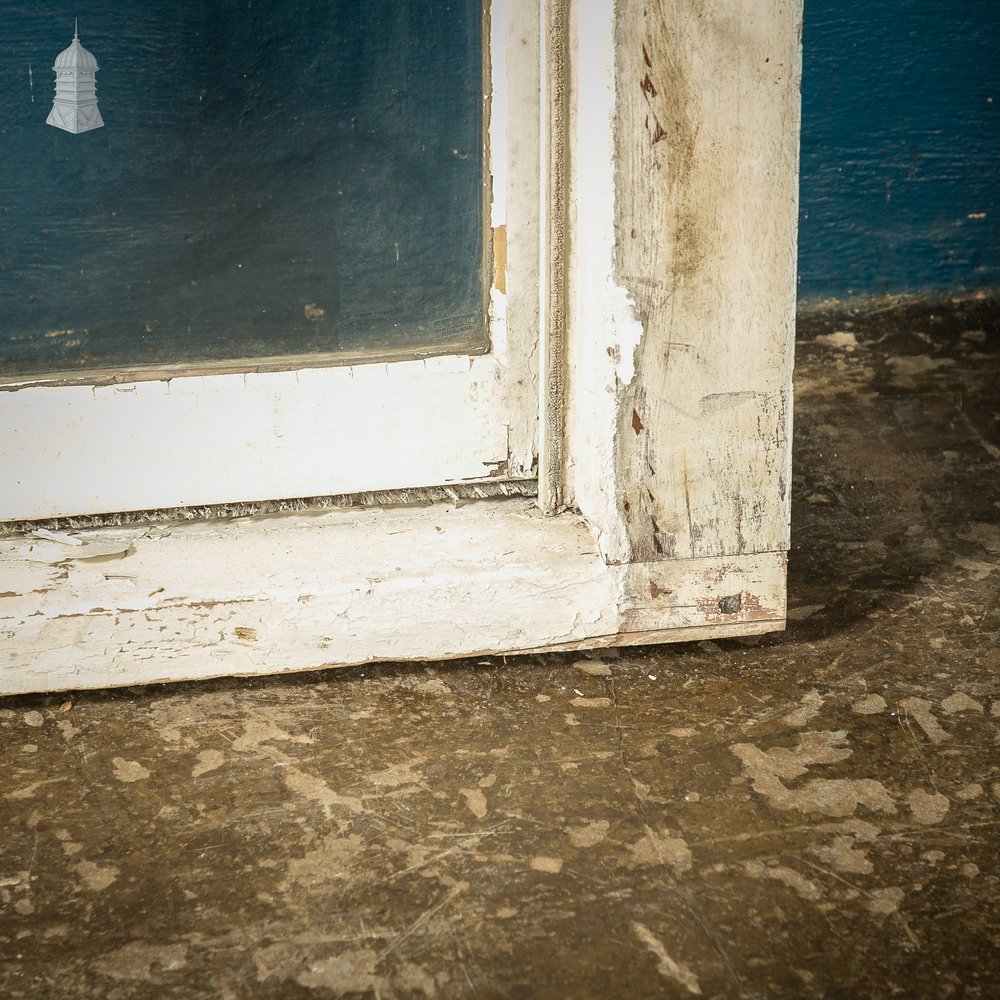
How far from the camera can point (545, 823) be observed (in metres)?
1.08

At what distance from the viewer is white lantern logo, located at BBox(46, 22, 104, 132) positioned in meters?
1.21

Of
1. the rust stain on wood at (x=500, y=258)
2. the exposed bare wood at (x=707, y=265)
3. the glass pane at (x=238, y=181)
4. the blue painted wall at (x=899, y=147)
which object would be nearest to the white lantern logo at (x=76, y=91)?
the glass pane at (x=238, y=181)

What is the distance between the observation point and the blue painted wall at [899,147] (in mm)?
2701

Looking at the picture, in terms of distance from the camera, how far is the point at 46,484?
1309mm

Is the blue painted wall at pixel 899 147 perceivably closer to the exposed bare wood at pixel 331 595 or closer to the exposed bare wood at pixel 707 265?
the exposed bare wood at pixel 707 265

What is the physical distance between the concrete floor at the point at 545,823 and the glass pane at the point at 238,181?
45 centimetres

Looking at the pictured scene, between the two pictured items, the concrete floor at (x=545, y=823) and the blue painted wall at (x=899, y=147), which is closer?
the concrete floor at (x=545, y=823)

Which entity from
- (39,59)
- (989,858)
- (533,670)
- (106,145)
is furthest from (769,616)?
(39,59)

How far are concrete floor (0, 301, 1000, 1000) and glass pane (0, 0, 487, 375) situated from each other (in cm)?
45

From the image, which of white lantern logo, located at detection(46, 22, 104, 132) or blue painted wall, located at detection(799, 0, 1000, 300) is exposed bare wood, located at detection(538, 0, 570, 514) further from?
blue painted wall, located at detection(799, 0, 1000, 300)

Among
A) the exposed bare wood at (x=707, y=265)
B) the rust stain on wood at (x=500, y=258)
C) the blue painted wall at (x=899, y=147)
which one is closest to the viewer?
the exposed bare wood at (x=707, y=265)

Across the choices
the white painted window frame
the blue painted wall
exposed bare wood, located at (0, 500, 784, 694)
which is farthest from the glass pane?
the blue painted wall

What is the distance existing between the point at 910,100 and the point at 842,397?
95 centimetres

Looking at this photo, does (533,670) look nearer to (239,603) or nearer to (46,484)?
(239,603)
